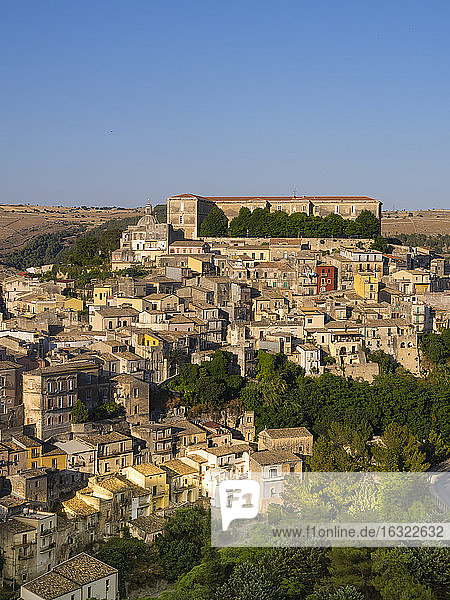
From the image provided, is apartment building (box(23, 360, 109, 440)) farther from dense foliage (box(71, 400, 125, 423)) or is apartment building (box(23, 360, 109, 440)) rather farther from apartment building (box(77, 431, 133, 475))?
apartment building (box(77, 431, 133, 475))

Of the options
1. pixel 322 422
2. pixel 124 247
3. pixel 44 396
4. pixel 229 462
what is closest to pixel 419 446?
pixel 322 422

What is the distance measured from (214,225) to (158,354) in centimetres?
1332

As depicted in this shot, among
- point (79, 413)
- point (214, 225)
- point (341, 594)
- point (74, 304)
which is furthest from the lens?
point (214, 225)

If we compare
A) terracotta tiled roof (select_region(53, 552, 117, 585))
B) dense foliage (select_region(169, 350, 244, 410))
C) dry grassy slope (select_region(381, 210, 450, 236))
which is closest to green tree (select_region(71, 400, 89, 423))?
dense foliage (select_region(169, 350, 244, 410))

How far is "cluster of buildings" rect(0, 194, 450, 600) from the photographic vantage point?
15.5m

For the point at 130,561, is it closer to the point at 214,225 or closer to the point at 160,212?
the point at 214,225

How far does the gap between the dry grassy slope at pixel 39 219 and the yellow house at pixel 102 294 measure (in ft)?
102

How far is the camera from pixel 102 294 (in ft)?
84.5

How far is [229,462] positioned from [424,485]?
3899 millimetres

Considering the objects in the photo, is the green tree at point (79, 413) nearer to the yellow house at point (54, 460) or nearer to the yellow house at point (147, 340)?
the yellow house at point (54, 460)

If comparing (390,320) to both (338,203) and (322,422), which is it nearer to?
(322,422)

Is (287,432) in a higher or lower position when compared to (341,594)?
higher

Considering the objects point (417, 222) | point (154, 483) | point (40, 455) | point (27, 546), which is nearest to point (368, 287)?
point (154, 483)

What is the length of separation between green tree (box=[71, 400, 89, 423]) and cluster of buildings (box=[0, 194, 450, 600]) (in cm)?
3
